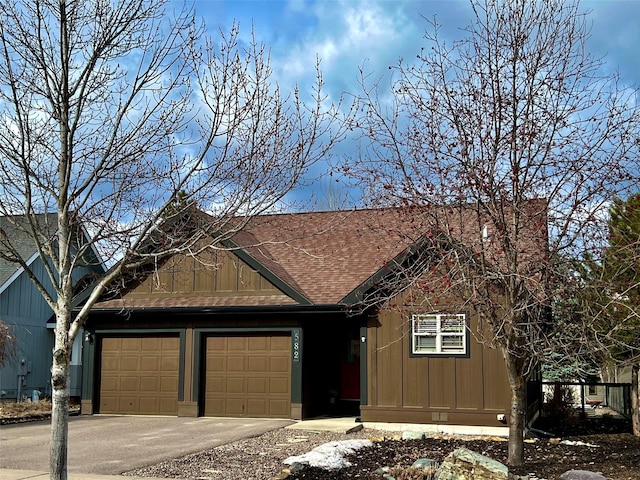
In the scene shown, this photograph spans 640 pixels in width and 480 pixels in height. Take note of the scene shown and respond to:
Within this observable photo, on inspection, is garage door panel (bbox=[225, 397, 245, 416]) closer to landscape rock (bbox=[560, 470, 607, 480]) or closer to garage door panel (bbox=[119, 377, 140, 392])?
garage door panel (bbox=[119, 377, 140, 392])

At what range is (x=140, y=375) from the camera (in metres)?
17.5

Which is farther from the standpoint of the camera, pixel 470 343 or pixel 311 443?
pixel 470 343

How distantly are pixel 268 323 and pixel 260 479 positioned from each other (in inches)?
295

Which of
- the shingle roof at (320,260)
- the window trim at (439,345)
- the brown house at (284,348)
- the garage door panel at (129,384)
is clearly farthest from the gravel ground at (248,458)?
the garage door panel at (129,384)

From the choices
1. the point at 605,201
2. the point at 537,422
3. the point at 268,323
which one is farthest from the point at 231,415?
the point at 605,201

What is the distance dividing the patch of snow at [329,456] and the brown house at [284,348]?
354cm

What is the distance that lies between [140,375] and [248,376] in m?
2.91

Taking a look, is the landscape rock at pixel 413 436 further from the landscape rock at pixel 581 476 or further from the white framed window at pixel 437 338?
the landscape rock at pixel 581 476

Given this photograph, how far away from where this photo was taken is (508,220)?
30.5 feet

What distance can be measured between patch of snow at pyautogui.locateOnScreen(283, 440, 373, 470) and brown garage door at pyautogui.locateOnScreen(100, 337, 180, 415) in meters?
6.92

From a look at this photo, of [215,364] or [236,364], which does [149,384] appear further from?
[236,364]

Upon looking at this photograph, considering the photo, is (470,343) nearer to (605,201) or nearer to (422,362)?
(422,362)

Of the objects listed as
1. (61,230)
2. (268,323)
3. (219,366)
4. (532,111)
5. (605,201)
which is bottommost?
(219,366)

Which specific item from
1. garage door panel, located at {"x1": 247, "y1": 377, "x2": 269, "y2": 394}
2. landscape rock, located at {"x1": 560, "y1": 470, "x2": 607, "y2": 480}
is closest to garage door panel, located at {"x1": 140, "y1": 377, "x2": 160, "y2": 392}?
garage door panel, located at {"x1": 247, "y1": 377, "x2": 269, "y2": 394}
